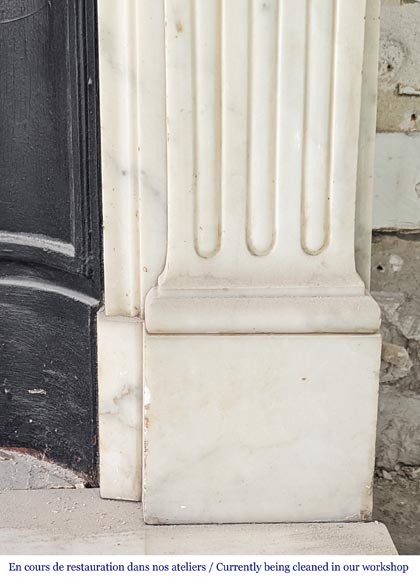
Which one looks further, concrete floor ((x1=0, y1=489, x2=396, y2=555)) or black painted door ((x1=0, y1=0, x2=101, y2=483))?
black painted door ((x1=0, y1=0, x2=101, y2=483))

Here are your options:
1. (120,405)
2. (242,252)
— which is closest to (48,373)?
(120,405)

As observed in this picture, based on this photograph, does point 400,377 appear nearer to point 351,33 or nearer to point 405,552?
point 405,552

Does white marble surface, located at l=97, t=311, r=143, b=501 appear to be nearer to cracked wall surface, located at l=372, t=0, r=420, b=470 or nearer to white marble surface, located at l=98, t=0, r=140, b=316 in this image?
white marble surface, located at l=98, t=0, r=140, b=316

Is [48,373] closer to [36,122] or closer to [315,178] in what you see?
[36,122]

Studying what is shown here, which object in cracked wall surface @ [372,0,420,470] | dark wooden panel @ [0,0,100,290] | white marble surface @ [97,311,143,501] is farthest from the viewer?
cracked wall surface @ [372,0,420,470]

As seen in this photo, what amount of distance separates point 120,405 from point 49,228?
0.44 metres

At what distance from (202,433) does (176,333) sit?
19 centimetres

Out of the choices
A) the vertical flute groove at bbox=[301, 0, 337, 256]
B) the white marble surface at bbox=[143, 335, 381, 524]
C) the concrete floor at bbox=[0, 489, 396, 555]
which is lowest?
the concrete floor at bbox=[0, 489, 396, 555]

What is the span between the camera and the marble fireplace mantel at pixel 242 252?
128 cm

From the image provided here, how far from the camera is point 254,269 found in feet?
4.43

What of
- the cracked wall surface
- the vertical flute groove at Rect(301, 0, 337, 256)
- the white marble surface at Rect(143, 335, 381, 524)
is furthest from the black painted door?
the cracked wall surface

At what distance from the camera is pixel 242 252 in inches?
52.9

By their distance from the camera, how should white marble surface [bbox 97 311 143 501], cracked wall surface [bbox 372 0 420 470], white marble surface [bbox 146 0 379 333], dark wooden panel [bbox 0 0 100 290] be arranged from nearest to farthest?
white marble surface [bbox 146 0 379 333]
white marble surface [bbox 97 311 143 501]
dark wooden panel [bbox 0 0 100 290]
cracked wall surface [bbox 372 0 420 470]

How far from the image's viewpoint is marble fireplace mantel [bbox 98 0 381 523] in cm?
128
